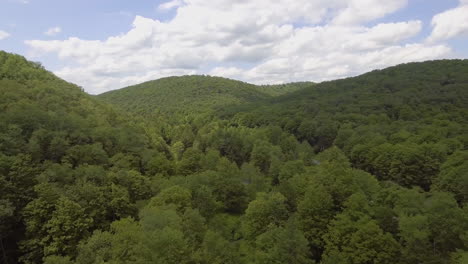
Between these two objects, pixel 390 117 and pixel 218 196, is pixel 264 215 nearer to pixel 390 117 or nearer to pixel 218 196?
pixel 218 196

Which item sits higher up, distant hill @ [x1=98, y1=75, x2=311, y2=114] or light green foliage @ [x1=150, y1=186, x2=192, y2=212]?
distant hill @ [x1=98, y1=75, x2=311, y2=114]

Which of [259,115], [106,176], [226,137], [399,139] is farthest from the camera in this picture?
[259,115]

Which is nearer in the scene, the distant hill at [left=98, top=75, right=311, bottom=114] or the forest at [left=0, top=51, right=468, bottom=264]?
the forest at [left=0, top=51, right=468, bottom=264]

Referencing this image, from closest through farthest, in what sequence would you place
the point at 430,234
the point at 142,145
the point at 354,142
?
the point at 430,234, the point at 142,145, the point at 354,142

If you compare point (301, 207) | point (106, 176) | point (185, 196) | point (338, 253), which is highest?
point (106, 176)

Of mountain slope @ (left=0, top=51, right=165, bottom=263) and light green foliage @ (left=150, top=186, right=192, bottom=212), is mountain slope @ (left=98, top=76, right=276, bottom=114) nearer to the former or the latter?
mountain slope @ (left=0, top=51, right=165, bottom=263)

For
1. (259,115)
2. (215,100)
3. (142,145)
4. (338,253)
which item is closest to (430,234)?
(338,253)

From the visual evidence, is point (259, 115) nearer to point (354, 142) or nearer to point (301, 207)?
point (354, 142)

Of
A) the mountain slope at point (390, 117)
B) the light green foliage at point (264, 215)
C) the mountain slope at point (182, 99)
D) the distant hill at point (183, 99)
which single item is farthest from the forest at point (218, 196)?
the mountain slope at point (182, 99)

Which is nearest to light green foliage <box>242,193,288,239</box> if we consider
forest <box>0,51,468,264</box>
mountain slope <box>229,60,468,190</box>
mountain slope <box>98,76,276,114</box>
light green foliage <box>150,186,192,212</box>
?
forest <box>0,51,468,264</box>
